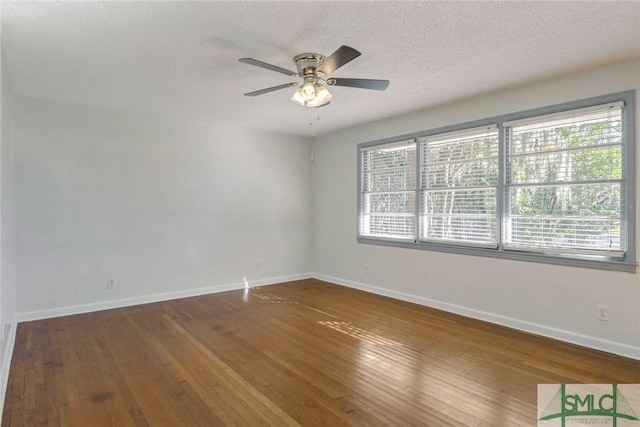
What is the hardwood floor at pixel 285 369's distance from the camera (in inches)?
85.6

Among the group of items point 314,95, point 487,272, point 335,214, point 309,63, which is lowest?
point 487,272

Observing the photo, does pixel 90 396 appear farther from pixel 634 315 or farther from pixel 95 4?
pixel 634 315

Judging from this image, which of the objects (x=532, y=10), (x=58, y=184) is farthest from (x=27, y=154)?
(x=532, y=10)

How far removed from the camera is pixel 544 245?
3.49 m

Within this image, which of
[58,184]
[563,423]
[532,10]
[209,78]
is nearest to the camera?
[563,423]

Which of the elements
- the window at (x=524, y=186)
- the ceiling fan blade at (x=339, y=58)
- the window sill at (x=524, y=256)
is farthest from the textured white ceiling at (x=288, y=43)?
the window sill at (x=524, y=256)

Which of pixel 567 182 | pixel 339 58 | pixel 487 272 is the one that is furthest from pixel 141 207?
pixel 567 182

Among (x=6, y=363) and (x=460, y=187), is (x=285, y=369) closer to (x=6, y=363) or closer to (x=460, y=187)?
(x=6, y=363)

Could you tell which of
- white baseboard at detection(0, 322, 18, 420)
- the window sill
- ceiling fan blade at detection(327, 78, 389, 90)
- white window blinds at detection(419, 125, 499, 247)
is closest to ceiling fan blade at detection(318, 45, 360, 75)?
ceiling fan blade at detection(327, 78, 389, 90)

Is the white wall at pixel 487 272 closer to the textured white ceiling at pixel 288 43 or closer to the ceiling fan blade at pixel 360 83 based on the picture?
the textured white ceiling at pixel 288 43

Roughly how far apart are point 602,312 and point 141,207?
518 cm

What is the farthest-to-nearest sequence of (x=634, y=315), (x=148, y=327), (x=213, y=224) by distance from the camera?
(x=213, y=224) < (x=148, y=327) < (x=634, y=315)

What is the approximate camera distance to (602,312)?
3.11 meters

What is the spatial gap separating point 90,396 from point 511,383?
9.64ft
